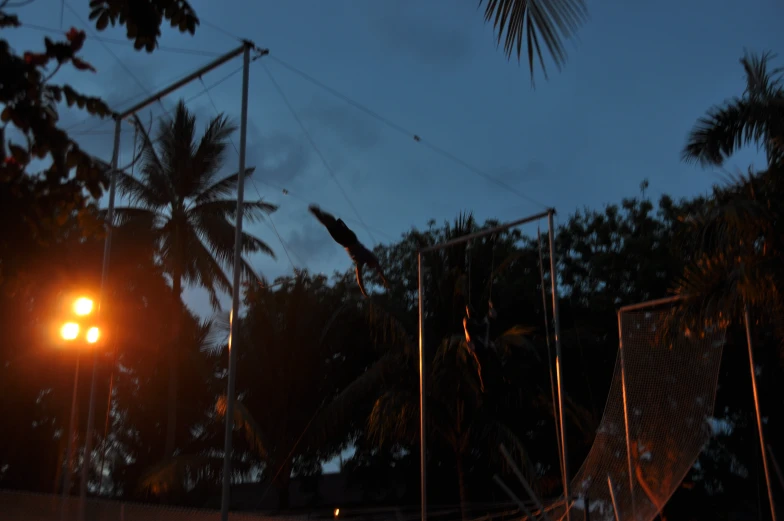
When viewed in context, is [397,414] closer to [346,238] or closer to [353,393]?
[353,393]

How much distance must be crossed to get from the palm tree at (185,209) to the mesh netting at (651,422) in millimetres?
8352

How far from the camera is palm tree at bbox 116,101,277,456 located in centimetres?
1541

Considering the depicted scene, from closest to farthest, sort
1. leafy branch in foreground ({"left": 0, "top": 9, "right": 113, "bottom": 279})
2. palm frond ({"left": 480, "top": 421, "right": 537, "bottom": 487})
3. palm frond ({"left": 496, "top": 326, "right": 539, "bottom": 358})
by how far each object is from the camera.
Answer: leafy branch in foreground ({"left": 0, "top": 9, "right": 113, "bottom": 279}), palm frond ({"left": 480, "top": 421, "right": 537, "bottom": 487}), palm frond ({"left": 496, "top": 326, "right": 539, "bottom": 358})

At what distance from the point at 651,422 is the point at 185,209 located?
10.3 metres

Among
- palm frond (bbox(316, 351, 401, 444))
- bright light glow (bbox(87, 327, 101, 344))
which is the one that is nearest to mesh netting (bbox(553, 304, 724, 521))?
palm frond (bbox(316, 351, 401, 444))

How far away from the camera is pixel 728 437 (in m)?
16.0

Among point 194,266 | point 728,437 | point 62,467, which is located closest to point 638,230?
point 728,437

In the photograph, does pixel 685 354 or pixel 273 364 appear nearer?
pixel 685 354

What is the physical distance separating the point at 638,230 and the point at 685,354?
932 centimetres

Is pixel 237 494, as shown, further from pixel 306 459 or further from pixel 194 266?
pixel 194 266

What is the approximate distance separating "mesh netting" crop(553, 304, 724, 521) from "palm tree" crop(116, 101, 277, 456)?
27.4ft

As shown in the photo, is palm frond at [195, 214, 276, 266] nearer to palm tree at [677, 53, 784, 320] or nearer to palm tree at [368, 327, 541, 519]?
palm tree at [368, 327, 541, 519]

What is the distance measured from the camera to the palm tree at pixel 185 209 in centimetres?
1541

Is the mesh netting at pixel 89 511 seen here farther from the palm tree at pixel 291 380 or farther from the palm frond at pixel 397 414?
the palm tree at pixel 291 380
